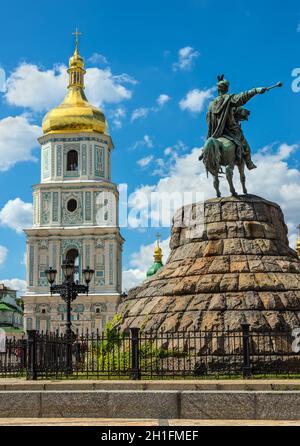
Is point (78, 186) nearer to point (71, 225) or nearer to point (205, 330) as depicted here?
point (71, 225)

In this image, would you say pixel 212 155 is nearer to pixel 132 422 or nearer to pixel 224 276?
pixel 224 276

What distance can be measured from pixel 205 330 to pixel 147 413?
3.71 metres

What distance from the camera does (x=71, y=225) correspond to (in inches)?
2419

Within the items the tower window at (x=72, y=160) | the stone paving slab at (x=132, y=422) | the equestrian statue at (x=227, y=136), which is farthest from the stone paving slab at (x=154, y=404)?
the tower window at (x=72, y=160)

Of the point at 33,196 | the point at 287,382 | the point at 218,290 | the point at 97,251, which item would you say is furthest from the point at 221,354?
the point at 33,196

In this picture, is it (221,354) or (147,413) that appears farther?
(221,354)

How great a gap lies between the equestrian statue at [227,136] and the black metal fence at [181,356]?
14.8ft

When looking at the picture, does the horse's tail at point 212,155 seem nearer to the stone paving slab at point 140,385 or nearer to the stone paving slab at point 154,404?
the stone paving slab at point 140,385

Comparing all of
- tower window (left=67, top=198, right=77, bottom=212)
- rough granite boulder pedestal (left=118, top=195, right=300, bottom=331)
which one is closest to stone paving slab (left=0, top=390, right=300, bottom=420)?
rough granite boulder pedestal (left=118, top=195, right=300, bottom=331)

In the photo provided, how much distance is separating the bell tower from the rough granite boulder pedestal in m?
40.6

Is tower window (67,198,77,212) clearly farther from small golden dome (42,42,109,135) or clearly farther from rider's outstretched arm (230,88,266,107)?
rider's outstretched arm (230,88,266,107)

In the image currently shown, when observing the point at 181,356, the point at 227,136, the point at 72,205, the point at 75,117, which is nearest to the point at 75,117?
the point at 75,117

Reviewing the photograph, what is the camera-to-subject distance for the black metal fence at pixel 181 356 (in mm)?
13734

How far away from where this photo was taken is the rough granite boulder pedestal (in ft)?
48.8
